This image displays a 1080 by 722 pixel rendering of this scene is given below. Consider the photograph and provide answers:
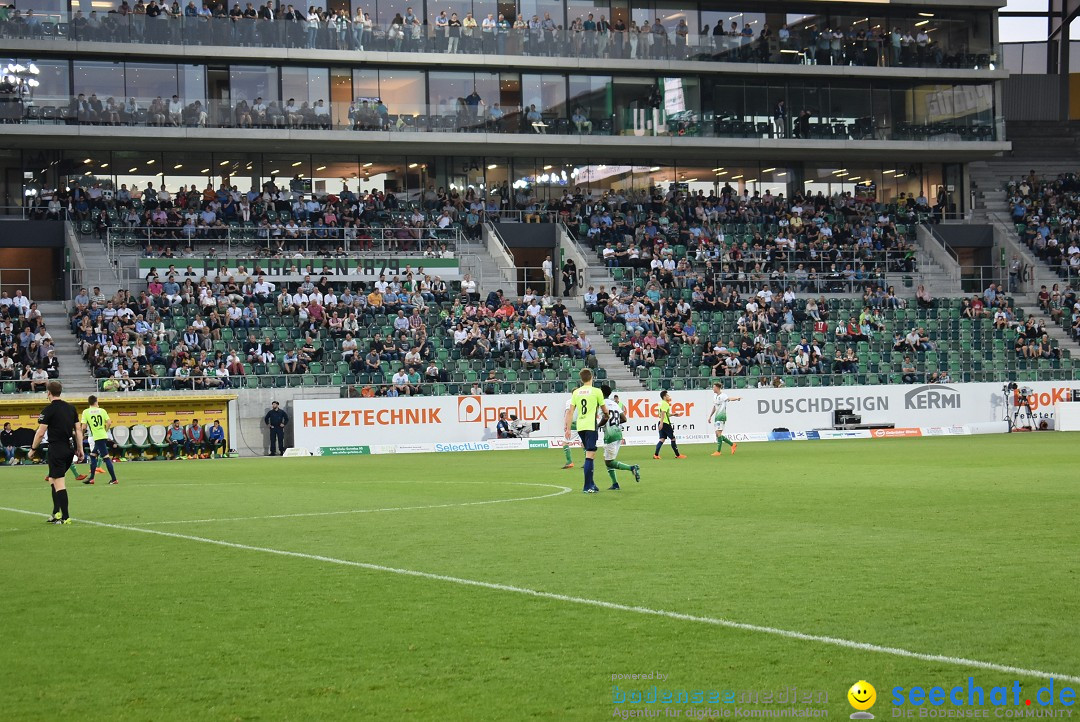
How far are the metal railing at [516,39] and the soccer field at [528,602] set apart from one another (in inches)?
1623

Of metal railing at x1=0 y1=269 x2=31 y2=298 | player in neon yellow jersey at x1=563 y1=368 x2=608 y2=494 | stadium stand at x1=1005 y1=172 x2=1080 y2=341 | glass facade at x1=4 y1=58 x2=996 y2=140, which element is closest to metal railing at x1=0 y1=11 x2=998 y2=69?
glass facade at x1=4 y1=58 x2=996 y2=140

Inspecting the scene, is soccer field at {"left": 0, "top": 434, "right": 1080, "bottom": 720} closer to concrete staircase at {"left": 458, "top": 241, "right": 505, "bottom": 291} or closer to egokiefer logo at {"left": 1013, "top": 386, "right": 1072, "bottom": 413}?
egokiefer logo at {"left": 1013, "top": 386, "right": 1072, "bottom": 413}

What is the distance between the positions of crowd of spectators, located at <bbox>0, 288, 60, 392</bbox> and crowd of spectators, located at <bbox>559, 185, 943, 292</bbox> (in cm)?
2490

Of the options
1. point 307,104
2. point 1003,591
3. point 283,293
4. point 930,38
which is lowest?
point 1003,591

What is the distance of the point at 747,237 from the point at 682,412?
17.8 metres

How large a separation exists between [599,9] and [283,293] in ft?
83.4

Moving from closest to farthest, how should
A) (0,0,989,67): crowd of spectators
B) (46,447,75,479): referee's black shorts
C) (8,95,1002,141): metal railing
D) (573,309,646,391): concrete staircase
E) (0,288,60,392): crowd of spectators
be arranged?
(46,447,75,479): referee's black shorts → (0,288,60,392): crowd of spectators → (573,309,646,391): concrete staircase → (8,95,1002,141): metal railing → (0,0,989,67): crowd of spectators

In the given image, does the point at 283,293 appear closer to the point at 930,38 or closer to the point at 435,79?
the point at 435,79

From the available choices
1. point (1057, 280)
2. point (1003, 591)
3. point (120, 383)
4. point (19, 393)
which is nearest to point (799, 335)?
point (1057, 280)

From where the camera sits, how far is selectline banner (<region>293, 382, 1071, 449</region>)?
43531 millimetres

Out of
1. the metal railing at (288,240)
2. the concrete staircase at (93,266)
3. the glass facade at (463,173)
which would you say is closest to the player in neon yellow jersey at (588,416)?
the concrete staircase at (93,266)

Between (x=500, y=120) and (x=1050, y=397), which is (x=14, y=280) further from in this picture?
(x=1050, y=397)

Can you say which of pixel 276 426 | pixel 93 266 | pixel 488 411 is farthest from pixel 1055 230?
pixel 93 266

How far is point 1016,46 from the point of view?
77312mm
